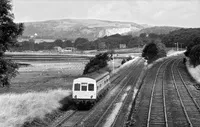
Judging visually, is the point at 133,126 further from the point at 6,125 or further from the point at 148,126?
the point at 6,125

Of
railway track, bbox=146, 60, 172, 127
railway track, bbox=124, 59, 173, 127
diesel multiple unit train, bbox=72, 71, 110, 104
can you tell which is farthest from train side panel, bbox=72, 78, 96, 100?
railway track, bbox=146, 60, 172, 127

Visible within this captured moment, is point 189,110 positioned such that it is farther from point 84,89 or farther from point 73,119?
point 73,119

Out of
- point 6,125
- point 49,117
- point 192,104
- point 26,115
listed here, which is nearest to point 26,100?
point 49,117

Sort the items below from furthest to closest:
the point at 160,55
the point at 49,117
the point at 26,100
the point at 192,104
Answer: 1. the point at 160,55
2. the point at 192,104
3. the point at 26,100
4. the point at 49,117

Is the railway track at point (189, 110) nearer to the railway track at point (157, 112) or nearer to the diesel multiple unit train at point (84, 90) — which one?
the railway track at point (157, 112)

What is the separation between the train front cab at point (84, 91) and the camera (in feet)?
109

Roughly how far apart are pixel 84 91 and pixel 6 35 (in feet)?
48.6

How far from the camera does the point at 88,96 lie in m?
33.2

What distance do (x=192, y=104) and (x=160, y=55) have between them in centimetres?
9967

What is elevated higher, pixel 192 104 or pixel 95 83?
pixel 95 83

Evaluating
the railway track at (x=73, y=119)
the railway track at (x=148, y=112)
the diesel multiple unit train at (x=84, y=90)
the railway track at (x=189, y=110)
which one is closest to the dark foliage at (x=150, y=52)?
the railway track at (x=189, y=110)

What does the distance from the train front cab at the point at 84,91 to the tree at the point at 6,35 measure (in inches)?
541

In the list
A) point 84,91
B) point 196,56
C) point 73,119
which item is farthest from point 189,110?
point 196,56

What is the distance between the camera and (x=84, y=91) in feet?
109
